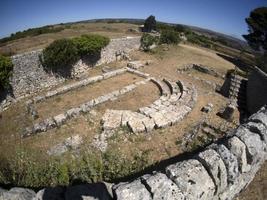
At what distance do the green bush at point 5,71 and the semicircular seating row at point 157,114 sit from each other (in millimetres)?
7074

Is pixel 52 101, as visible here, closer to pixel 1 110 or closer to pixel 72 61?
pixel 1 110

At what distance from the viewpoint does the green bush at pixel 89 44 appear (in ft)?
74.0

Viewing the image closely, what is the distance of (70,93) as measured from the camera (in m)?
18.5

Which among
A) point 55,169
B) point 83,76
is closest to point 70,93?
point 83,76

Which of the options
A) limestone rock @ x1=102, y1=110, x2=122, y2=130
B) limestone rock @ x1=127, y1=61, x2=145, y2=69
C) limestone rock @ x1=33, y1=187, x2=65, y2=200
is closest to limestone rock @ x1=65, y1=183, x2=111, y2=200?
limestone rock @ x1=33, y1=187, x2=65, y2=200

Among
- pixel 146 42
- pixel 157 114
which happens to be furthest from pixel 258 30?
pixel 157 114

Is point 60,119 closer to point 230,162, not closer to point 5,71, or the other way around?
point 5,71

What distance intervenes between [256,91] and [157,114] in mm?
8145

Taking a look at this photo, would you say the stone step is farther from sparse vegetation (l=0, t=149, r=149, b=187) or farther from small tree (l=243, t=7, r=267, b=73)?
small tree (l=243, t=7, r=267, b=73)

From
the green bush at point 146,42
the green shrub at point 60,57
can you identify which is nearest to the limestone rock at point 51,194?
the green shrub at point 60,57

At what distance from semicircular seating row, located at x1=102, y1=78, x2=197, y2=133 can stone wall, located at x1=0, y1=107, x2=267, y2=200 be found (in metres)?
6.92

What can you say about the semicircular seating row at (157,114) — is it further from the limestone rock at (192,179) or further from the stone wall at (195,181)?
the limestone rock at (192,179)

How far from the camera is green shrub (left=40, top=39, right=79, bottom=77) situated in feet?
63.5

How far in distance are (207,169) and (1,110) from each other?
574 inches
